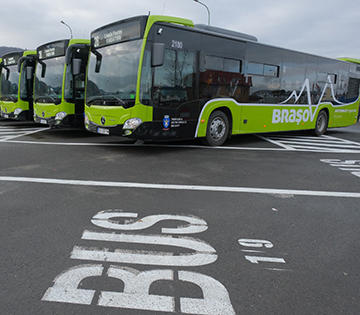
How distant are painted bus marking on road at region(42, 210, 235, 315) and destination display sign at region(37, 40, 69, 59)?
9282 millimetres

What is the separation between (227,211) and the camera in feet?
14.2

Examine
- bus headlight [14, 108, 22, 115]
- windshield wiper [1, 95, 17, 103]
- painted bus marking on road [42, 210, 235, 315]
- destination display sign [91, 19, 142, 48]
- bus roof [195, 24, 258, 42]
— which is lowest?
painted bus marking on road [42, 210, 235, 315]

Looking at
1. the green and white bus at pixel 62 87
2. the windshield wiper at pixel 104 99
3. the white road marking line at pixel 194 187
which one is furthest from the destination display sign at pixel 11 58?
the white road marking line at pixel 194 187

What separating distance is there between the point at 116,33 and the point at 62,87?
12.1 ft

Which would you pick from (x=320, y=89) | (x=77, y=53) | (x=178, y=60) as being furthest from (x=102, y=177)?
(x=320, y=89)

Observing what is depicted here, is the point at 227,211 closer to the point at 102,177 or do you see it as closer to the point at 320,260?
the point at 320,260

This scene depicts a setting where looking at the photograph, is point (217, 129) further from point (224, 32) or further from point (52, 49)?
point (52, 49)

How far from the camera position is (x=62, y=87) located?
1114cm

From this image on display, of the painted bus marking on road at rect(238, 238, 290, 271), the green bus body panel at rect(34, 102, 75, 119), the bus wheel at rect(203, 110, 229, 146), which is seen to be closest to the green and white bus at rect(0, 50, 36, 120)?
the green bus body panel at rect(34, 102, 75, 119)

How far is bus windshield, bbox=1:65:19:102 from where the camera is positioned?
14.4 m

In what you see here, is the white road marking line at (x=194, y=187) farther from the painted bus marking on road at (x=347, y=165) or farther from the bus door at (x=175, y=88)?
the bus door at (x=175, y=88)

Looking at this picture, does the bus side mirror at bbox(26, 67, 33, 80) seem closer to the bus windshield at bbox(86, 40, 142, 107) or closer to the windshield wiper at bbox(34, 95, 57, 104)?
the windshield wiper at bbox(34, 95, 57, 104)

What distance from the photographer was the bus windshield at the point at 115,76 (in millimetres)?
7895

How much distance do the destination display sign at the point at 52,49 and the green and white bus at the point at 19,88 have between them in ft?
4.20
